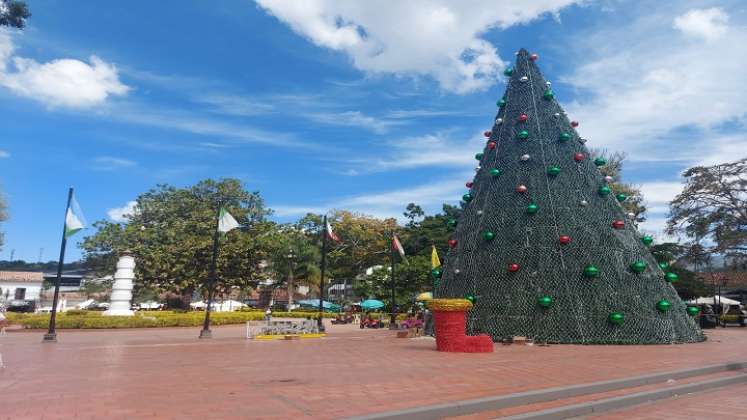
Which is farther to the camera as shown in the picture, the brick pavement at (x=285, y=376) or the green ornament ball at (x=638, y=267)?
the green ornament ball at (x=638, y=267)

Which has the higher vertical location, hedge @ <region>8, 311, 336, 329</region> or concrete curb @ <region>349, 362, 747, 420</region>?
hedge @ <region>8, 311, 336, 329</region>

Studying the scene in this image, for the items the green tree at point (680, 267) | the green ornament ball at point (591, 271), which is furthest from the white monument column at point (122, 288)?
the green tree at point (680, 267)

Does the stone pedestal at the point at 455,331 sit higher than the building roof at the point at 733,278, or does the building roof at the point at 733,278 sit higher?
the building roof at the point at 733,278

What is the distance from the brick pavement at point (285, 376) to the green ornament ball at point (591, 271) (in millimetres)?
2149

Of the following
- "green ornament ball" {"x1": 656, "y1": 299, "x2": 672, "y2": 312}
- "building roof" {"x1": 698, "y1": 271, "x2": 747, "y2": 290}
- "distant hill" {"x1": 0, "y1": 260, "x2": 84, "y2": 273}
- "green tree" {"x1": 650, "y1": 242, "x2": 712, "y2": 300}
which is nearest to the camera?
"green ornament ball" {"x1": 656, "y1": 299, "x2": 672, "y2": 312}

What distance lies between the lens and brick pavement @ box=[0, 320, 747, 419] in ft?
18.1

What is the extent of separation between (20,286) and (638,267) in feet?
244

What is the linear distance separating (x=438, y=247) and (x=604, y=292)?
29376 mm

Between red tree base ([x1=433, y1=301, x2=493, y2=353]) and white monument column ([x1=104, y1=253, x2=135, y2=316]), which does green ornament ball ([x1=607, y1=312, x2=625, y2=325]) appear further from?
white monument column ([x1=104, y1=253, x2=135, y2=316])

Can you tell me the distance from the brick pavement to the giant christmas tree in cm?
121

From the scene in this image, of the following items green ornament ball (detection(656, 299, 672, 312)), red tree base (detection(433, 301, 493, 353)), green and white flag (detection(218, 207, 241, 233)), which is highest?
green and white flag (detection(218, 207, 241, 233))

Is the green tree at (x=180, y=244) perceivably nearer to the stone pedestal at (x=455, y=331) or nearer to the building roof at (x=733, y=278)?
the stone pedestal at (x=455, y=331)

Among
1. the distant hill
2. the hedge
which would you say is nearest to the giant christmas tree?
the hedge

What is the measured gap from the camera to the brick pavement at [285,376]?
217 inches
